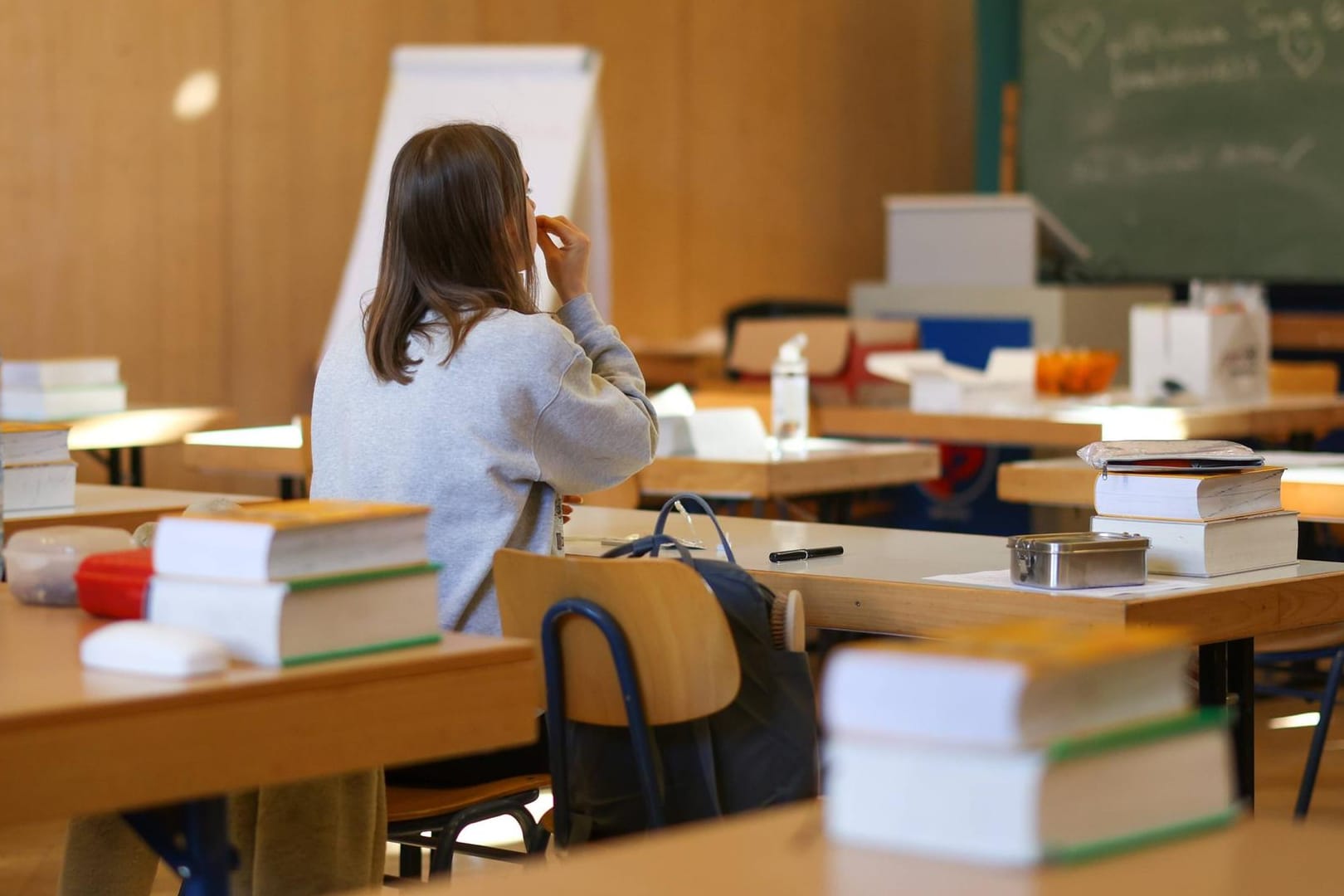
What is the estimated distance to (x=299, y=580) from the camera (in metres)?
1.46

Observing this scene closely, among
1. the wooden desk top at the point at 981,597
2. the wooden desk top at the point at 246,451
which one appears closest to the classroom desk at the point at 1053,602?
the wooden desk top at the point at 981,597

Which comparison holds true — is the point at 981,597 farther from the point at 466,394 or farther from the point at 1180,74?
the point at 1180,74

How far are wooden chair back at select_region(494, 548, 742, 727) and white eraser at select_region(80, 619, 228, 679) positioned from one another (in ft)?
1.79

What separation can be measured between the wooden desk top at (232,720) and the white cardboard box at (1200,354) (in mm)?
3740

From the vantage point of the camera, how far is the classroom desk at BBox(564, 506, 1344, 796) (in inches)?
80.4

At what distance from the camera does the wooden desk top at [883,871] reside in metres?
0.93

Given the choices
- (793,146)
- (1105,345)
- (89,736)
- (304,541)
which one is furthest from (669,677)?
(793,146)

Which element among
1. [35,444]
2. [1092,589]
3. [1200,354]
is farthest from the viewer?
[1200,354]

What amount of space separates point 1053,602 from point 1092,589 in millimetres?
75

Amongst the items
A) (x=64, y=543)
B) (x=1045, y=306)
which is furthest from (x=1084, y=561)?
(x=1045, y=306)

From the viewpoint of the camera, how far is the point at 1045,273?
7.05 m

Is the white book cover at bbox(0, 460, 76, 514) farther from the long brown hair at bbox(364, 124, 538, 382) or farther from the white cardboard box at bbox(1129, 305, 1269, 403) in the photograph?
the white cardboard box at bbox(1129, 305, 1269, 403)

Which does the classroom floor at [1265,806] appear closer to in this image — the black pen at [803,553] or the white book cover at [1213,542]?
the black pen at [803,553]

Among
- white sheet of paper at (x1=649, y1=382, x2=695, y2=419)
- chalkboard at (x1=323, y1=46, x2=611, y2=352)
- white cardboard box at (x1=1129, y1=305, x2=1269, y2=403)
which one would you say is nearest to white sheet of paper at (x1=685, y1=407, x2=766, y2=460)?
white sheet of paper at (x1=649, y1=382, x2=695, y2=419)
